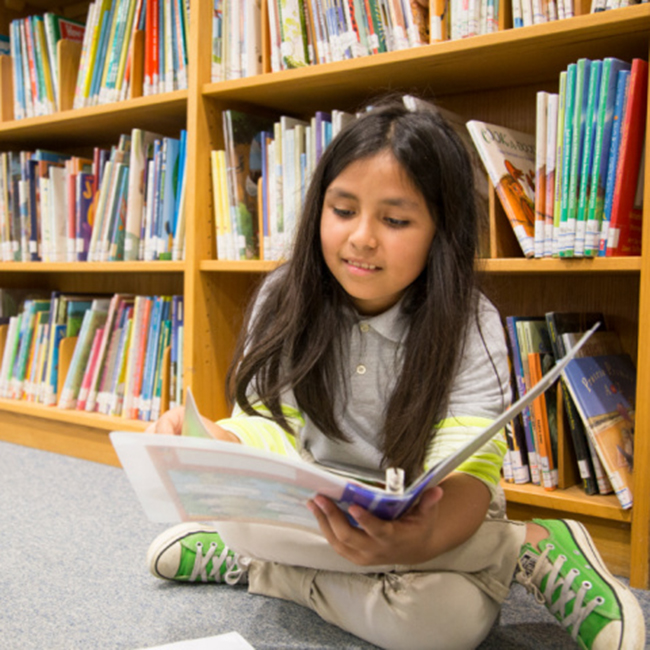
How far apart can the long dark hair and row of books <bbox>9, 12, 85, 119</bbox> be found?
116cm

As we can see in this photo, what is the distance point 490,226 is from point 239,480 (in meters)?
0.70

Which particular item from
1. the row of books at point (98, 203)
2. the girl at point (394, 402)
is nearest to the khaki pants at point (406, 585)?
the girl at point (394, 402)

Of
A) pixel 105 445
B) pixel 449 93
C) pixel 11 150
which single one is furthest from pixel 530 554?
pixel 11 150

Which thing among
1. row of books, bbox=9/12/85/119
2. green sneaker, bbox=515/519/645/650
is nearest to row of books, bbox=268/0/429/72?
row of books, bbox=9/12/85/119

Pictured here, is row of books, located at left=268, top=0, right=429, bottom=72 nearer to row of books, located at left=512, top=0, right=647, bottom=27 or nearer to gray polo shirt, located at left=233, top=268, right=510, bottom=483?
row of books, located at left=512, top=0, right=647, bottom=27

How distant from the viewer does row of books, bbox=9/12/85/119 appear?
1.81 metres

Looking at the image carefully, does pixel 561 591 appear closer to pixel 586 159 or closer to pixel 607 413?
pixel 607 413

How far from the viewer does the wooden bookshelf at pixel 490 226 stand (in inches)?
40.5

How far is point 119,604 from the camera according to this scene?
0.94 meters

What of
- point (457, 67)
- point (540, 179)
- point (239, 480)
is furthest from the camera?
point (457, 67)

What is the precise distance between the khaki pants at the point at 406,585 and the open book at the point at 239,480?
172mm

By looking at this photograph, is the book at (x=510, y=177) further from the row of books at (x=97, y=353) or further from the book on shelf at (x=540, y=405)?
the row of books at (x=97, y=353)

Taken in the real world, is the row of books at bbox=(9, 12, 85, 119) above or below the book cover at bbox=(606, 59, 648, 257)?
above

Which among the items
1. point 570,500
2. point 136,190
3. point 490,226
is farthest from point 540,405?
point 136,190
